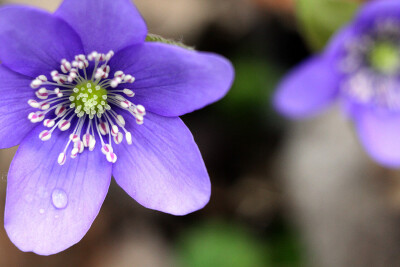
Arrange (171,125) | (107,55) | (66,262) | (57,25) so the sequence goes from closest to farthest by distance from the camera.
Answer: (57,25)
(107,55)
(171,125)
(66,262)

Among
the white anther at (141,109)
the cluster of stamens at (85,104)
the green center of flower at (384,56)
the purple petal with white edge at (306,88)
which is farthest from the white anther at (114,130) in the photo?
the green center of flower at (384,56)

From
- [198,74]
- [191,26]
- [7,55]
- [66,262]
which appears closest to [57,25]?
[7,55]

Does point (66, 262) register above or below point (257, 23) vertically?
below

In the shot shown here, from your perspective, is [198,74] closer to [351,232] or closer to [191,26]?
[191,26]

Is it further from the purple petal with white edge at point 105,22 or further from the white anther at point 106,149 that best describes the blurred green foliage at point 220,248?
→ the purple petal with white edge at point 105,22

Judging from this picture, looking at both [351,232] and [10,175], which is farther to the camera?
[351,232]

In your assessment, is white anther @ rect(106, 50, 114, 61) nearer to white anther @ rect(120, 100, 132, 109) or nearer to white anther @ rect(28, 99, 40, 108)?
white anther @ rect(120, 100, 132, 109)

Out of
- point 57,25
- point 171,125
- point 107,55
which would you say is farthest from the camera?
point 171,125

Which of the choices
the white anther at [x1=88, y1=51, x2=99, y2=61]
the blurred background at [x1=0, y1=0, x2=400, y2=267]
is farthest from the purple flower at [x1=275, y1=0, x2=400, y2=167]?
the white anther at [x1=88, y1=51, x2=99, y2=61]
